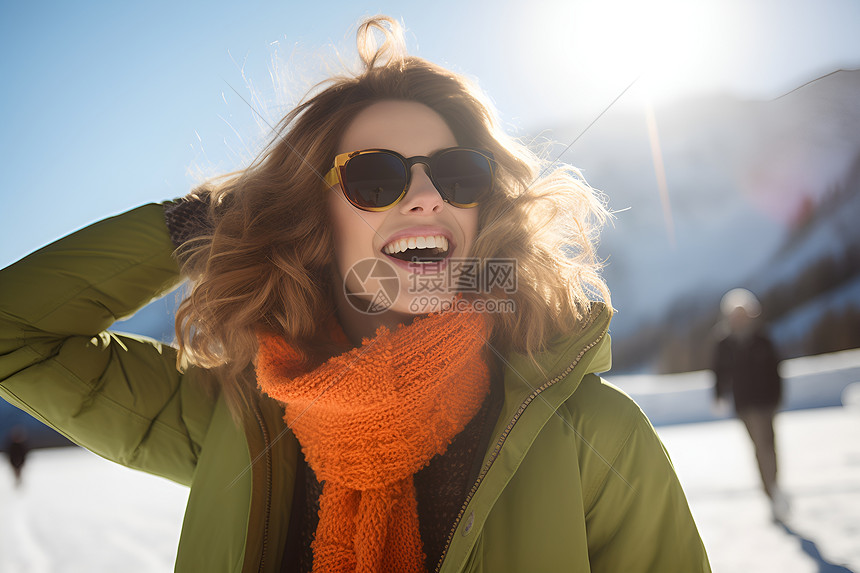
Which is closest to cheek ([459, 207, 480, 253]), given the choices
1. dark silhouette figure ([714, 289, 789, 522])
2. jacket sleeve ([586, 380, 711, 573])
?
jacket sleeve ([586, 380, 711, 573])

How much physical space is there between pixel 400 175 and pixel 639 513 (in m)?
1.13

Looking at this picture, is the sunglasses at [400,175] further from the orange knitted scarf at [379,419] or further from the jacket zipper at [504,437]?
the jacket zipper at [504,437]

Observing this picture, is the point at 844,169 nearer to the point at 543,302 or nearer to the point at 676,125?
the point at 676,125

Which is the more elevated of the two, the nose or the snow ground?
the nose

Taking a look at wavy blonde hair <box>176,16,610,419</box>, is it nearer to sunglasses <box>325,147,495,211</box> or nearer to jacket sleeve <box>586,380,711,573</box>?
sunglasses <box>325,147,495,211</box>

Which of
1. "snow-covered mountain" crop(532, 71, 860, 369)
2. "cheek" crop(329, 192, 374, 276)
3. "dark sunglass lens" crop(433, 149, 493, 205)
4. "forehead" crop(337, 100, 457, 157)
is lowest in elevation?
"snow-covered mountain" crop(532, 71, 860, 369)

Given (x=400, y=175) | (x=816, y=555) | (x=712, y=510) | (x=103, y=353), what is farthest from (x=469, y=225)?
(x=712, y=510)

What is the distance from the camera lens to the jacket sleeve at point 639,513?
1143mm

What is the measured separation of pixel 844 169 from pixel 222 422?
3335 cm

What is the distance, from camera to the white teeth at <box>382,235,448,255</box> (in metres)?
1.49

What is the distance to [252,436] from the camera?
4.62ft

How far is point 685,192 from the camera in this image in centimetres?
3056

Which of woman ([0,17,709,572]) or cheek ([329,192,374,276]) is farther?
cheek ([329,192,374,276])

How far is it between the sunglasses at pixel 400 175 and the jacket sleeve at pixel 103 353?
63 cm
